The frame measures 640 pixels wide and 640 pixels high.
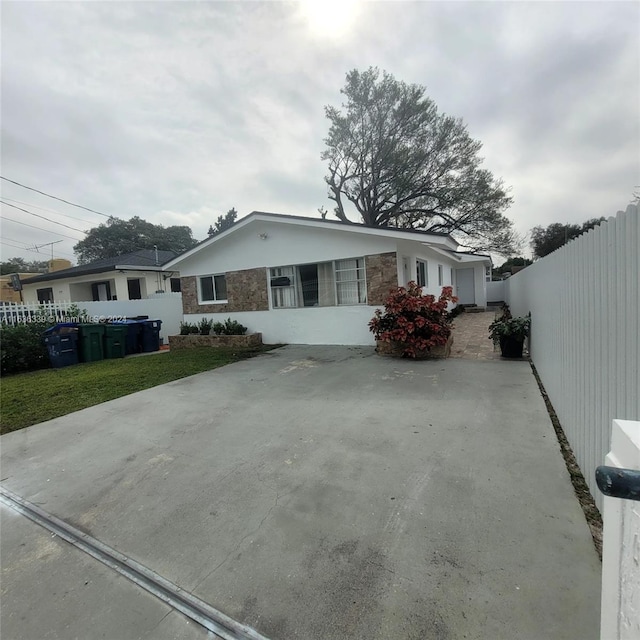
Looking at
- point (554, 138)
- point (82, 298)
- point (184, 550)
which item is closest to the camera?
point (184, 550)

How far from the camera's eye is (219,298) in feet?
40.4

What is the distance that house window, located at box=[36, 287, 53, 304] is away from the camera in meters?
20.4

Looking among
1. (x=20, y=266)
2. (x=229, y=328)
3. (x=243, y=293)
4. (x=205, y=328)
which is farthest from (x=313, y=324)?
(x=20, y=266)

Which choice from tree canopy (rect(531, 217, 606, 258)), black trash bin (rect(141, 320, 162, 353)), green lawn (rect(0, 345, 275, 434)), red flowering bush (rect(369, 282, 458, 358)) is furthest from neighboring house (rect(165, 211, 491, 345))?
tree canopy (rect(531, 217, 606, 258))

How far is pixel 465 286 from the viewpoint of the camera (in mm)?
20703

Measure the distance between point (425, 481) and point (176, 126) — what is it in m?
12.2

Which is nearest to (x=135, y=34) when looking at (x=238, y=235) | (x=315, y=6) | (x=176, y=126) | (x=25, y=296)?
(x=176, y=126)

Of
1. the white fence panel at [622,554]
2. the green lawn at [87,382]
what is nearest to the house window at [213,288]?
the green lawn at [87,382]

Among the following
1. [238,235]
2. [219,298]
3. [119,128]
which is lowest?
[219,298]

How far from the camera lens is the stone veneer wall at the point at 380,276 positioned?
8.80 meters

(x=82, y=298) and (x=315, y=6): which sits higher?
(x=315, y=6)

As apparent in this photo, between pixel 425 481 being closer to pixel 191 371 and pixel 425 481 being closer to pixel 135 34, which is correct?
pixel 191 371

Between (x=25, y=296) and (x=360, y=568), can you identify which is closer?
(x=360, y=568)

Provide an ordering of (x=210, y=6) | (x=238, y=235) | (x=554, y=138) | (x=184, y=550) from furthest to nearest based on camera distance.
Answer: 1. (x=238, y=235)
2. (x=554, y=138)
3. (x=210, y=6)
4. (x=184, y=550)
